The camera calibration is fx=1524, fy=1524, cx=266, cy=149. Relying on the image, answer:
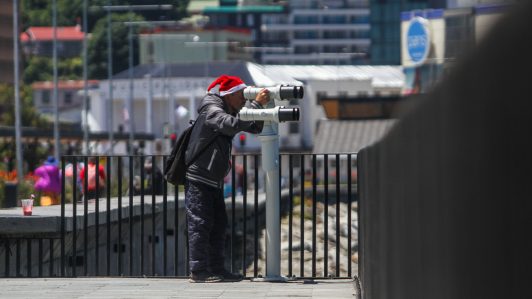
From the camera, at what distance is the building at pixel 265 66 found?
378ft

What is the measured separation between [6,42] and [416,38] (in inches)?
1454

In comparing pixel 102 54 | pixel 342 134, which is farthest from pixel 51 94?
pixel 342 134

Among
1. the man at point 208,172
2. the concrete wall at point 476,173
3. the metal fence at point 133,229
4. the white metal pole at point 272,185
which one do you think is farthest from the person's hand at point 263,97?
the concrete wall at point 476,173

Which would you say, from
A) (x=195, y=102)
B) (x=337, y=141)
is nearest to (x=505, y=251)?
(x=337, y=141)

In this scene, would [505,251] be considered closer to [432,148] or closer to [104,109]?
[432,148]

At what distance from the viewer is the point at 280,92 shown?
10086mm

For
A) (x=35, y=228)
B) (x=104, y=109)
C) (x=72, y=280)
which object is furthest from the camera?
A: (x=104, y=109)

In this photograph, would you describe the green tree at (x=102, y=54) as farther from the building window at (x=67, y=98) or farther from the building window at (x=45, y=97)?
the building window at (x=67, y=98)

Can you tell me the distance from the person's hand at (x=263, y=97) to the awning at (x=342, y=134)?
84.4 m

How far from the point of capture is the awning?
316 ft

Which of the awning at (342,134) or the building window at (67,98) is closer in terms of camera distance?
the awning at (342,134)

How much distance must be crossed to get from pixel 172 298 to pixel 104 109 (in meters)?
130

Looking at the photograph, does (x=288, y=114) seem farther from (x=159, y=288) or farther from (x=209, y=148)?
(x=159, y=288)

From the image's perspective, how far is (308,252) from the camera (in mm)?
27250
